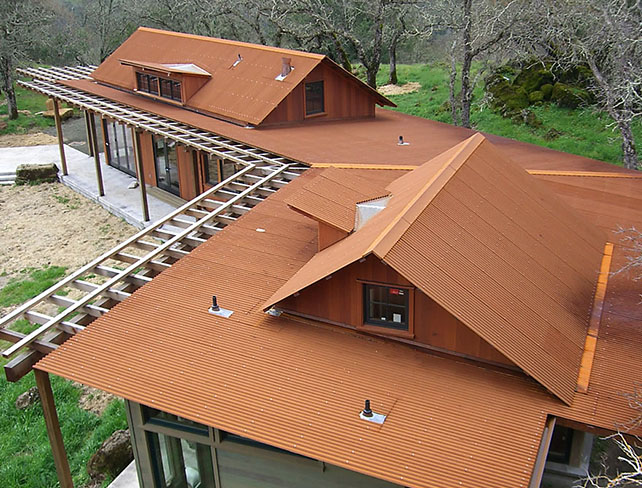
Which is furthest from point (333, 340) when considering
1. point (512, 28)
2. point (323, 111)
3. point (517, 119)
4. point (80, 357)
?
point (517, 119)

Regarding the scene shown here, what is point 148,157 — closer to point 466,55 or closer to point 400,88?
point 466,55

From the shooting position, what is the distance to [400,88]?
1613 inches

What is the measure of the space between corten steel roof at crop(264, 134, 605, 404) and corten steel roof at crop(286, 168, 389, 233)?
0.51 m

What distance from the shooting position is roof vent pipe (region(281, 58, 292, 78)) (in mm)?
24156

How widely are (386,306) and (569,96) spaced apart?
76.3 feet

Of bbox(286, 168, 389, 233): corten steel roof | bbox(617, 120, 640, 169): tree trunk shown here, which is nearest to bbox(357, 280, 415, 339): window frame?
bbox(286, 168, 389, 233): corten steel roof

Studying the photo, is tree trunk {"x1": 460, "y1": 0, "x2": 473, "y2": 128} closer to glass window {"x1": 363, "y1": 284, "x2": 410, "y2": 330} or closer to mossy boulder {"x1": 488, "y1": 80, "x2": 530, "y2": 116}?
mossy boulder {"x1": 488, "y1": 80, "x2": 530, "y2": 116}

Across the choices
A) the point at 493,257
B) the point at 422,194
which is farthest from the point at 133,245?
the point at 493,257

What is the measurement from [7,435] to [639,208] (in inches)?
633

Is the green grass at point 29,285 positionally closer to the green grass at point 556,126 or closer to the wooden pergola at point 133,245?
the wooden pergola at point 133,245

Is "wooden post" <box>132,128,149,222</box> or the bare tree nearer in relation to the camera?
"wooden post" <box>132,128,149,222</box>

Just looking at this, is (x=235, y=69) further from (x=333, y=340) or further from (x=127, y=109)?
(x=333, y=340)

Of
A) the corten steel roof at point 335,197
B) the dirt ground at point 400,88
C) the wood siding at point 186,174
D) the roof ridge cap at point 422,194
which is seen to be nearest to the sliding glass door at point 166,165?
the wood siding at point 186,174

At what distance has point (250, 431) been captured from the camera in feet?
30.6
